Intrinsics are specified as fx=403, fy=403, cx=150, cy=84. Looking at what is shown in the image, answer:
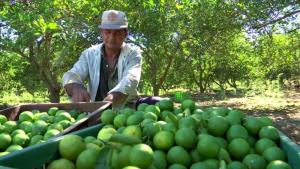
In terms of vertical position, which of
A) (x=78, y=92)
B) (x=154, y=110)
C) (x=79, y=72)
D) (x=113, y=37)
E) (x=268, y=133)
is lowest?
(x=268, y=133)

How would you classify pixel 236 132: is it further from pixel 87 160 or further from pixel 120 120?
pixel 87 160

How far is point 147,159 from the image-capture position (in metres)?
1.70

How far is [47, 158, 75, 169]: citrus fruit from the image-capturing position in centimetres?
178

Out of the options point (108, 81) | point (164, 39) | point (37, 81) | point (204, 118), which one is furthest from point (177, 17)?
point (204, 118)

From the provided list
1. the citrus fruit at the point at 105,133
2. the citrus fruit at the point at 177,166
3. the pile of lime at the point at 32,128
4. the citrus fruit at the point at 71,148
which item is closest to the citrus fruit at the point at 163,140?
the citrus fruit at the point at 177,166

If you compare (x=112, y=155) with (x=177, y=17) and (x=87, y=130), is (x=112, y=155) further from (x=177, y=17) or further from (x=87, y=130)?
(x=177, y=17)

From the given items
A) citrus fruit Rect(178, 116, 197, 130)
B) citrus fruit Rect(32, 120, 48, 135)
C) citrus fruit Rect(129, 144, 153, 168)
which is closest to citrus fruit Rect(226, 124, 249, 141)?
citrus fruit Rect(178, 116, 197, 130)

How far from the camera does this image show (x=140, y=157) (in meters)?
1.67

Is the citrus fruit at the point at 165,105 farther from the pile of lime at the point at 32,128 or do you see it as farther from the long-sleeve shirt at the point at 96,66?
the long-sleeve shirt at the point at 96,66

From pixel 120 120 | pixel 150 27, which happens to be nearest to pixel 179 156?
pixel 120 120

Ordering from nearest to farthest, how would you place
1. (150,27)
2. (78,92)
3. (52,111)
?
1. (52,111)
2. (78,92)
3. (150,27)

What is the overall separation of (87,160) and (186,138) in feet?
1.89

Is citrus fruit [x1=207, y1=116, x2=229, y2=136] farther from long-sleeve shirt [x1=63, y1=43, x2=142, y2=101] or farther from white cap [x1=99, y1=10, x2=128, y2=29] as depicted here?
white cap [x1=99, y1=10, x2=128, y2=29]

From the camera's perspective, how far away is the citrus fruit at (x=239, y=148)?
2166 mm
